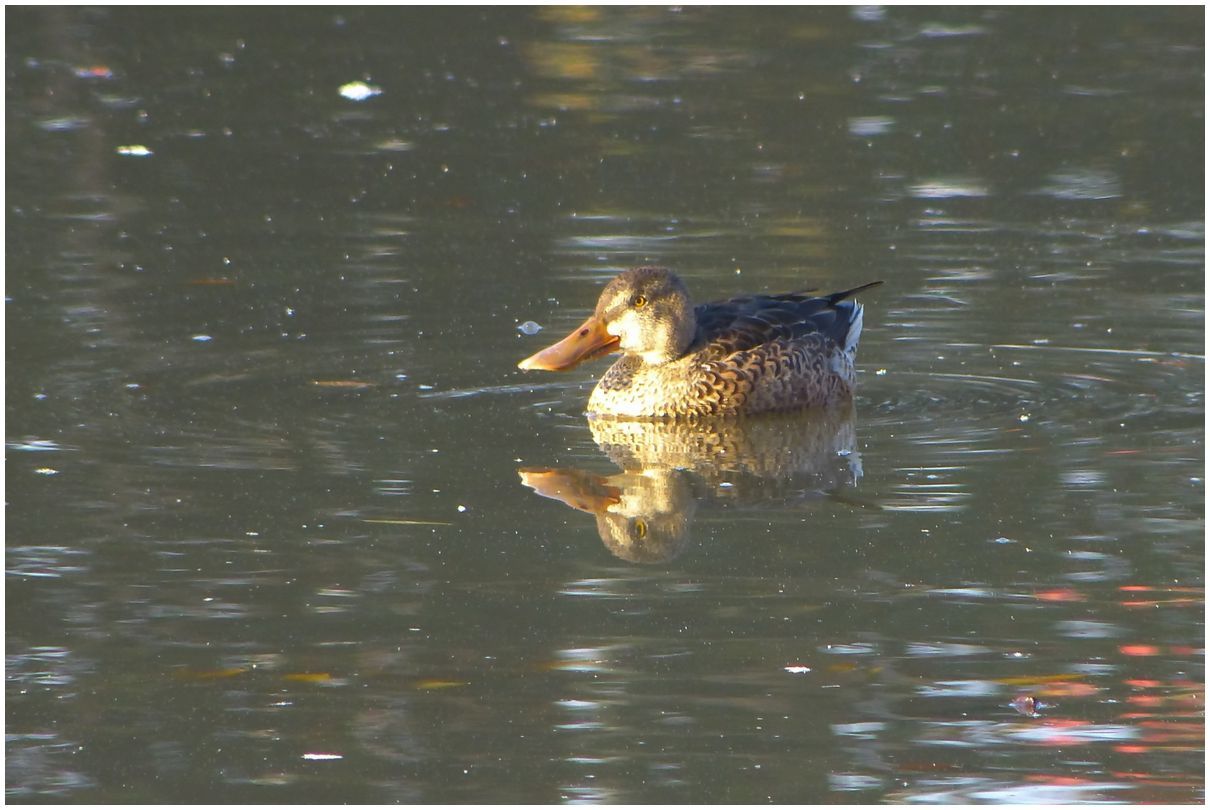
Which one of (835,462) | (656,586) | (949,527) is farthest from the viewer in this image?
(835,462)

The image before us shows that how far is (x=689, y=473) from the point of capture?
8883 millimetres

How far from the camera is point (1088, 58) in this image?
18031 millimetres

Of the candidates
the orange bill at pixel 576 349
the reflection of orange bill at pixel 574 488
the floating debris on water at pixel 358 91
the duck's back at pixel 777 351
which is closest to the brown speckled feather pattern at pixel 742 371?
the duck's back at pixel 777 351

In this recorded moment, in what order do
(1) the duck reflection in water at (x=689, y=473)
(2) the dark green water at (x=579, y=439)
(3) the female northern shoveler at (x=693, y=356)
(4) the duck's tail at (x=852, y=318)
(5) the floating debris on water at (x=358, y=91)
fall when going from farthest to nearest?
1. (5) the floating debris on water at (x=358, y=91)
2. (4) the duck's tail at (x=852, y=318)
3. (3) the female northern shoveler at (x=693, y=356)
4. (1) the duck reflection in water at (x=689, y=473)
5. (2) the dark green water at (x=579, y=439)

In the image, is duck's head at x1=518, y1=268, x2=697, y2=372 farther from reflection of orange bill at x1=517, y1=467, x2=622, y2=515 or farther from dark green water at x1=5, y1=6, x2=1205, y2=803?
reflection of orange bill at x1=517, y1=467, x2=622, y2=515

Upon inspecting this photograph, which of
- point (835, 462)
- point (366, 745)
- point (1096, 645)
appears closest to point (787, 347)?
point (835, 462)

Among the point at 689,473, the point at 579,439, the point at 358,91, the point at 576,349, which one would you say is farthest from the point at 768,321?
the point at 358,91

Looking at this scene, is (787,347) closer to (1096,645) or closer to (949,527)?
(949,527)

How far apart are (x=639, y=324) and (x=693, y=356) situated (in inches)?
11.9

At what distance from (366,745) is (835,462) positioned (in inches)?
138

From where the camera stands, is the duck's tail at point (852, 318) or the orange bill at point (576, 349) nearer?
the orange bill at point (576, 349)

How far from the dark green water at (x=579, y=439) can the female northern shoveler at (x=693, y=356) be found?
0.25 meters

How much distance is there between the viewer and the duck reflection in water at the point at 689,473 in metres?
8.04

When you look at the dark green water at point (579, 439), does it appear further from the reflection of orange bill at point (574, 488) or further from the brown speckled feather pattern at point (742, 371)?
the brown speckled feather pattern at point (742, 371)
